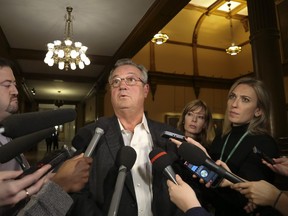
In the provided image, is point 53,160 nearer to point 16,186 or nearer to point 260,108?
point 16,186

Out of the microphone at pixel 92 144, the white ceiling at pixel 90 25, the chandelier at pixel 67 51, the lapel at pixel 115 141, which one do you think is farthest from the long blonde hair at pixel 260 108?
the chandelier at pixel 67 51

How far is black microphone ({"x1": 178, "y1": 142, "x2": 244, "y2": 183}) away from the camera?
93 cm

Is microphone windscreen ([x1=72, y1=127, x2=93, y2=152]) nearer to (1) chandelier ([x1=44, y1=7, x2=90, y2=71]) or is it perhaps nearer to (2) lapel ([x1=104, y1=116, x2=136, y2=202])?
(2) lapel ([x1=104, y1=116, x2=136, y2=202])

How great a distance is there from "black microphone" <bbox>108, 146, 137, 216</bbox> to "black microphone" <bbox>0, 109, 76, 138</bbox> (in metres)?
0.30

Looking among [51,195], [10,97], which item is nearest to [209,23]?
[10,97]

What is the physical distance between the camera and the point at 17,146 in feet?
2.37

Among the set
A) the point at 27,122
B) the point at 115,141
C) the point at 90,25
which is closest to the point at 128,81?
the point at 115,141

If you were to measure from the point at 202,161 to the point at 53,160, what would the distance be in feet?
1.83

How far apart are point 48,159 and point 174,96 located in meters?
8.67

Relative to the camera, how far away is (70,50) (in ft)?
16.9

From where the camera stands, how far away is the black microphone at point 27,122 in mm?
676

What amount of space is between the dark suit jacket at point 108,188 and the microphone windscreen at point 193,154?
399 millimetres

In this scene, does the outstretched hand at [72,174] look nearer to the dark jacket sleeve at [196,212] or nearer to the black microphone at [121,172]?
the black microphone at [121,172]

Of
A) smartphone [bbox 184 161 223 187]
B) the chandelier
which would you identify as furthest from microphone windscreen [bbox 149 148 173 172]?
the chandelier
